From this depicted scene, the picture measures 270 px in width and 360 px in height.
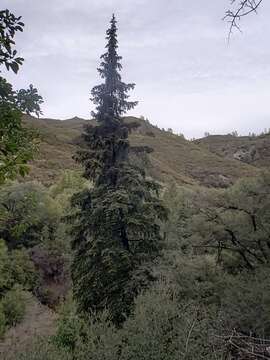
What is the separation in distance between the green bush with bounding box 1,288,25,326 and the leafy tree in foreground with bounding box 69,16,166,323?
30.9ft

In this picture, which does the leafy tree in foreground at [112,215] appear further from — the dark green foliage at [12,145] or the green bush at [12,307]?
the dark green foliage at [12,145]

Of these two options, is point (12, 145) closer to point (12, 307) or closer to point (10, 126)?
point (10, 126)

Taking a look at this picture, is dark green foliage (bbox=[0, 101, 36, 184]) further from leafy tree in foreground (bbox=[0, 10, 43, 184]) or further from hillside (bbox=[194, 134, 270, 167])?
hillside (bbox=[194, 134, 270, 167])

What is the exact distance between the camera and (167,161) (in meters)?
98.6

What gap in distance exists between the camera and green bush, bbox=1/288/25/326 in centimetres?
2412

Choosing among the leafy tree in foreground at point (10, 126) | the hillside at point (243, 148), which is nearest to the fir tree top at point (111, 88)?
the leafy tree in foreground at point (10, 126)

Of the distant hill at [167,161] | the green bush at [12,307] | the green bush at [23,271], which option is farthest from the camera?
the distant hill at [167,161]

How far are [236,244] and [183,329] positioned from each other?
12630 millimetres

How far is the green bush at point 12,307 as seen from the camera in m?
24.1

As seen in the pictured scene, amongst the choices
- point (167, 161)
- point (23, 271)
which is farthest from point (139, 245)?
point (167, 161)

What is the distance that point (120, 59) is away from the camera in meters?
17.0

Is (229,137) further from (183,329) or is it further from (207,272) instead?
(183,329)

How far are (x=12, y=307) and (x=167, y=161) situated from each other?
251 feet

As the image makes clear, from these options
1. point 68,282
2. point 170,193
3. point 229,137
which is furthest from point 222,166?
point 68,282
